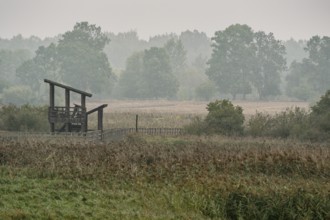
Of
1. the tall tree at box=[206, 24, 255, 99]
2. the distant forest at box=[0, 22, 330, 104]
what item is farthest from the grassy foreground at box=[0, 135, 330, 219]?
the tall tree at box=[206, 24, 255, 99]

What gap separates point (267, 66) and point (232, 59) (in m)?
9.61

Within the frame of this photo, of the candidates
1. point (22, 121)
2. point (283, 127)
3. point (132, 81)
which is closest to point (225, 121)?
point (283, 127)

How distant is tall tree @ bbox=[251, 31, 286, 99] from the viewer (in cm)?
12550

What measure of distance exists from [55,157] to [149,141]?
11.9m

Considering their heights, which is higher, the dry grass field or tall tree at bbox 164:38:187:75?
tall tree at bbox 164:38:187:75

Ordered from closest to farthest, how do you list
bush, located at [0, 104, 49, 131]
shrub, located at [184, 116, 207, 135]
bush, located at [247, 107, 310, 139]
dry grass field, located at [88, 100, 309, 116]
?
bush, located at [247, 107, 310, 139] → shrub, located at [184, 116, 207, 135] → bush, located at [0, 104, 49, 131] → dry grass field, located at [88, 100, 309, 116]

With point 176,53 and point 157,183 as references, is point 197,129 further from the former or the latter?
point 176,53

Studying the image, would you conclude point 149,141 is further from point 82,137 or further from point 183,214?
point 183,214

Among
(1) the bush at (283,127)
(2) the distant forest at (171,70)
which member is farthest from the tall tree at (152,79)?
(1) the bush at (283,127)

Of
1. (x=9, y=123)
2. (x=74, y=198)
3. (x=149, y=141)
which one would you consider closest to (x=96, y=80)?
(x=9, y=123)

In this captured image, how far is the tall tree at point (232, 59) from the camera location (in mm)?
122500

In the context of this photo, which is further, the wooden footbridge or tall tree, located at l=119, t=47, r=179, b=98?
tall tree, located at l=119, t=47, r=179, b=98

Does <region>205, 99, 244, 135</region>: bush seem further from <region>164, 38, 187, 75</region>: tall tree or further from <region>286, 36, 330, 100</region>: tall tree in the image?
<region>164, 38, 187, 75</region>: tall tree

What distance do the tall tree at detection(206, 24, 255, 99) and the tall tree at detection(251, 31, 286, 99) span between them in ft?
8.65
